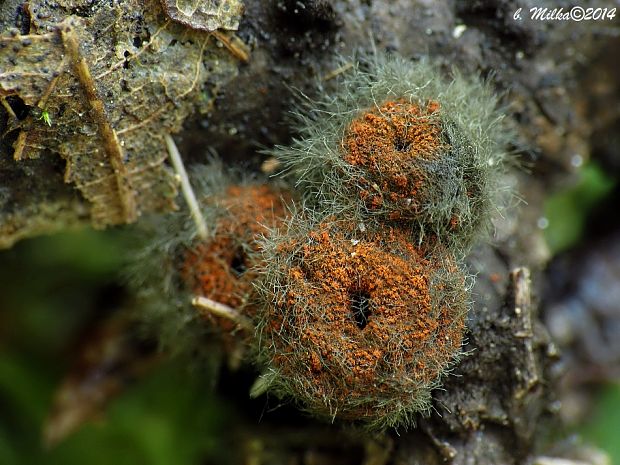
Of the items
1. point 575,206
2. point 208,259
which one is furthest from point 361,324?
point 575,206

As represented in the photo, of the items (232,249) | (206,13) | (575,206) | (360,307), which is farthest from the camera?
(575,206)

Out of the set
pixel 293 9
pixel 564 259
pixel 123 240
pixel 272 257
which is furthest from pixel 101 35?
pixel 564 259

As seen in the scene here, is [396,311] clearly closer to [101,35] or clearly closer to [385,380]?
[385,380]

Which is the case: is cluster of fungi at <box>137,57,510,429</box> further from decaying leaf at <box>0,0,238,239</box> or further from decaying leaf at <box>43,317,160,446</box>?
decaying leaf at <box>43,317,160,446</box>

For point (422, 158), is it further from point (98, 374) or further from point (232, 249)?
point (98, 374)

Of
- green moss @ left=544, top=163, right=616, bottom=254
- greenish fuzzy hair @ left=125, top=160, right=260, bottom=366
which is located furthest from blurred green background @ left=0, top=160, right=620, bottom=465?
greenish fuzzy hair @ left=125, top=160, right=260, bottom=366
